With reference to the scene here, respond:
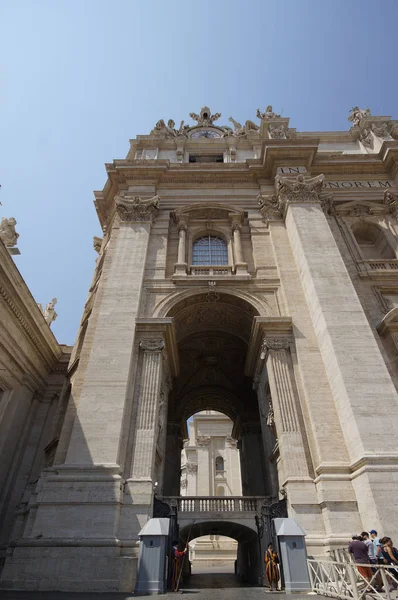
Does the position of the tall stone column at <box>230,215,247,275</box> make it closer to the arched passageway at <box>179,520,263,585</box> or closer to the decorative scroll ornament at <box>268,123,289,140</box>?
the decorative scroll ornament at <box>268,123,289,140</box>

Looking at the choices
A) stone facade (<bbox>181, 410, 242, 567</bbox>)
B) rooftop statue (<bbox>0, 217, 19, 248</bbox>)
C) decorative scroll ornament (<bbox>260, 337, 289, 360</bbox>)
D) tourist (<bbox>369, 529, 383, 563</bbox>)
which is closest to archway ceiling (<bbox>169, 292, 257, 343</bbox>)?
decorative scroll ornament (<bbox>260, 337, 289, 360</bbox>)

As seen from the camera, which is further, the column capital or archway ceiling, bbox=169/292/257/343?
the column capital

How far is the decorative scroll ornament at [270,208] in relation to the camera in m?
19.5

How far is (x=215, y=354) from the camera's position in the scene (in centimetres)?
2195

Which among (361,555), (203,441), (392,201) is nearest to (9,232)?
(361,555)

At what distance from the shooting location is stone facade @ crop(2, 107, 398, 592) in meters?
10.4

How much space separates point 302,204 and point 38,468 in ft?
56.9

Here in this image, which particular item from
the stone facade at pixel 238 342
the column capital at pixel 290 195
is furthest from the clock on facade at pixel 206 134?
the column capital at pixel 290 195

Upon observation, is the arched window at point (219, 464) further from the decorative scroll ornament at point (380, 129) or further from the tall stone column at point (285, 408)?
the decorative scroll ornament at point (380, 129)

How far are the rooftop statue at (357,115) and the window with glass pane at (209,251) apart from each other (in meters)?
15.0

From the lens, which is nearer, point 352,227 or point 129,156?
point 352,227

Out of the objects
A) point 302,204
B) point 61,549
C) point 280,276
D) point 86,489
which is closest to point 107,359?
point 86,489

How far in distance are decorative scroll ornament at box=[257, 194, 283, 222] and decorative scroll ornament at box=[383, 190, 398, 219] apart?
5.84 meters

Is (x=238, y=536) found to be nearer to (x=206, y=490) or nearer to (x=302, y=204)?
(x=302, y=204)
